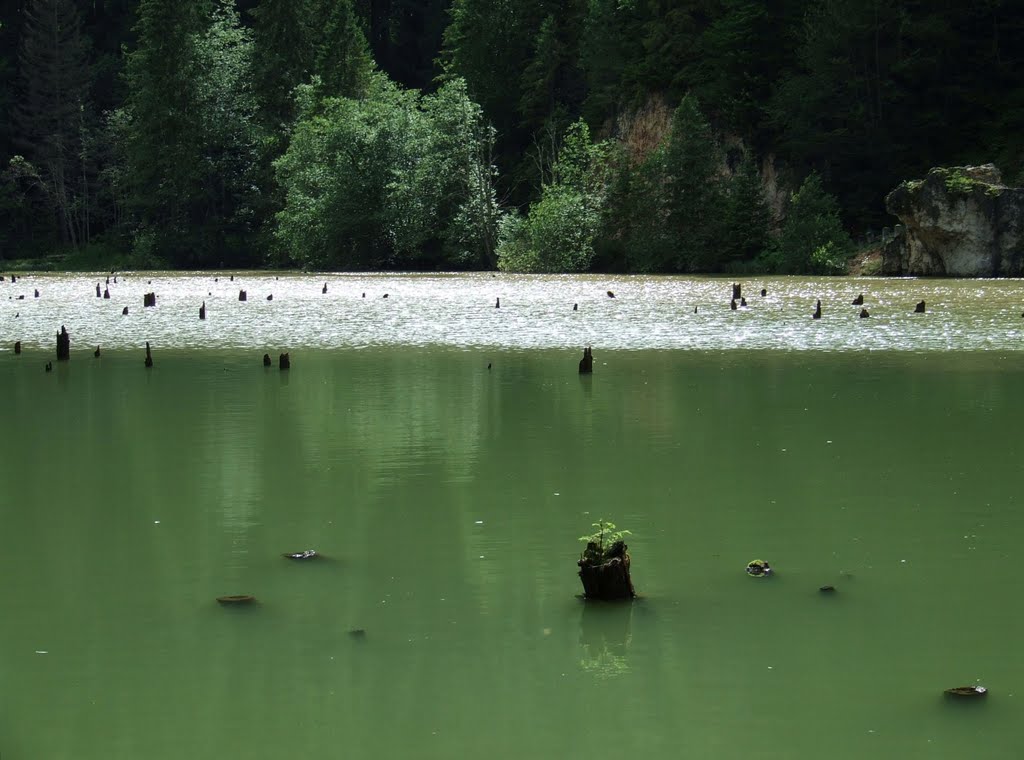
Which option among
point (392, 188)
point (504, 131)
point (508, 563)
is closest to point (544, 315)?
point (508, 563)

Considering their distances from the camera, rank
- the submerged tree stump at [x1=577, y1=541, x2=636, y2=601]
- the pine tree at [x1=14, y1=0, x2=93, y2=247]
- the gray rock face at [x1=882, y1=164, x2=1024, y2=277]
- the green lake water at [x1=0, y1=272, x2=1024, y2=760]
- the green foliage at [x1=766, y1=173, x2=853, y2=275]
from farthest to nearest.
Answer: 1. the pine tree at [x1=14, y1=0, x2=93, y2=247]
2. the green foliage at [x1=766, y1=173, x2=853, y2=275]
3. the gray rock face at [x1=882, y1=164, x2=1024, y2=277]
4. the submerged tree stump at [x1=577, y1=541, x2=636, y2=601]
5. the green lake water at [x1=0, y1=272, x2=1024, y2=760]

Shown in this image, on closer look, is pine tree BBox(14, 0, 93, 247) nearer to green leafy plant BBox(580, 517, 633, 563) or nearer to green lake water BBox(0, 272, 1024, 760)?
green lake water BBox(0, 272, 1024, 760)

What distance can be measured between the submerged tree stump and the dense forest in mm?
58638

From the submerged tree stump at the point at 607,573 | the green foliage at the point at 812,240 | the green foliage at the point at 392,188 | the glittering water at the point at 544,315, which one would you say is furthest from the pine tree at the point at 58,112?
the submerged tree stump at the point at 607,573

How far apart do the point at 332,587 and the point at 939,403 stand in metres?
13.0

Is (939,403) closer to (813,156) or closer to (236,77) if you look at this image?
(813,156)

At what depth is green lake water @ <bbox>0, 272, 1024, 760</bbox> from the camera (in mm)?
8250

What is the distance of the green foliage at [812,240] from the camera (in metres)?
67.2

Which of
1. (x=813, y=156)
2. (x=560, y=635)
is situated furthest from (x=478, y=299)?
(x=560, y=635)

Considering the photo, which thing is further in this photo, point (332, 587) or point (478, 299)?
point (478, 299)

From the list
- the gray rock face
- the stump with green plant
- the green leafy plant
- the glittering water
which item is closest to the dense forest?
the gray rock face

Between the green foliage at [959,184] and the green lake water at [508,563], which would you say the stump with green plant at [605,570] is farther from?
the green foliage at [959,184]

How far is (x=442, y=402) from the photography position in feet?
72.8

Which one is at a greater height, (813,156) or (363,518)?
(813,156)
